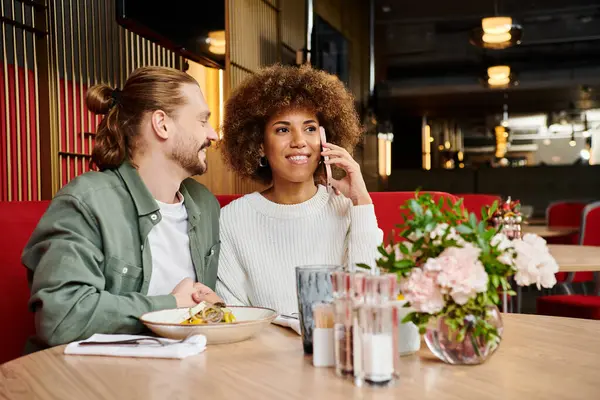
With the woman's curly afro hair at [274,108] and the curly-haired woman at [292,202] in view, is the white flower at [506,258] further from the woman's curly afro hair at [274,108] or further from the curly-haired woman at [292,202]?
the woman's curly afro hair at [274,108]

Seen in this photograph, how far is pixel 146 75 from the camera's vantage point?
1893mm

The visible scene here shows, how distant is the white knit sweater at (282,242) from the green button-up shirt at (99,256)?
7 centimetres

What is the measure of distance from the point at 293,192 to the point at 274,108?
272 mm

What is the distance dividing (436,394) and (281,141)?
3.97 feet

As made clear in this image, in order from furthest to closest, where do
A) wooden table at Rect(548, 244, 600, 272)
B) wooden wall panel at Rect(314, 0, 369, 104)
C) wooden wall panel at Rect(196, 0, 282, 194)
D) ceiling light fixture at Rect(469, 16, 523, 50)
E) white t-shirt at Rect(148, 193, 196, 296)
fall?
1. wooden wall panel at Rect(314, 0, 369, 104)
2. ceiling light fixture at Rect(469, 16, 523, 50)
3. wooden wall panel at Rect(196, 0, 282, 194)
4. wooden table at Rect(548, 244, 600, 272)
5. white t-shirt at Rect(148, 193, 196, 296)

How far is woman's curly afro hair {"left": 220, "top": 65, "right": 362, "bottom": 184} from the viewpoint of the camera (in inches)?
81.1

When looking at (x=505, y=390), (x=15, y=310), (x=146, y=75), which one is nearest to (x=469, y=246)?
(x=505, y=390)

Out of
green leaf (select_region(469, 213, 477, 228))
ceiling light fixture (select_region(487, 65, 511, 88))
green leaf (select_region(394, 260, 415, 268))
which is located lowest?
green leaf (select_region(394, 260, 415, 268))

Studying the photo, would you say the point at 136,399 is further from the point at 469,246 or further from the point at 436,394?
the point at 469,246

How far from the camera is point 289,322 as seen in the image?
1.39 metres

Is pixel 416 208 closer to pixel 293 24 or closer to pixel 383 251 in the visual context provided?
pixel 383 251

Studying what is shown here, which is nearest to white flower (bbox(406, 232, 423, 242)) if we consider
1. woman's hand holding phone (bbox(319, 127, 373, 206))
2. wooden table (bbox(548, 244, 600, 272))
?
woman's hand holding phone (bbox(319, 127, 373, 206))

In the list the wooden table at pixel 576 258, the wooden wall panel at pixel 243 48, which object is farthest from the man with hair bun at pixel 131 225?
the wooden wall panel at pixel 243 48

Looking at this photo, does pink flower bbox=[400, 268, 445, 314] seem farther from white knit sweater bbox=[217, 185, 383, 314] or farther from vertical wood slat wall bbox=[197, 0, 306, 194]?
vertical wood slat wall bbox=[197, 0, 306, 194]
